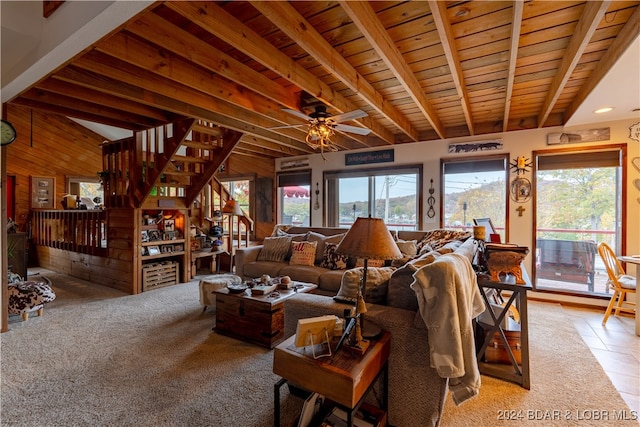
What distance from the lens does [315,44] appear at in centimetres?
211

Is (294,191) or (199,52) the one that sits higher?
(199,52)

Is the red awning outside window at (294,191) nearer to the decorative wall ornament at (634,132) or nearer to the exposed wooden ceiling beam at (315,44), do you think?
the exposed wooden ceiling beam at (315,44)

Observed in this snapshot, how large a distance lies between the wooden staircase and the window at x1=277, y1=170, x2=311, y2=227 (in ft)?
6.63

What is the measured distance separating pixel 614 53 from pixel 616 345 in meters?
2.66

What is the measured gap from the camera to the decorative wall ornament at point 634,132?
11.8 feet

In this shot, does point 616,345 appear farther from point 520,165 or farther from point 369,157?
point 369,157

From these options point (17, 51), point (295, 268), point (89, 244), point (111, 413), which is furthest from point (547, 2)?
point (89, 244)

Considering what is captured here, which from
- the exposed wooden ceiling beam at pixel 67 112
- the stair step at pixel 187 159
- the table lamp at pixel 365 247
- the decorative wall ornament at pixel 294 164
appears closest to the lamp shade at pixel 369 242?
the table lamp at pixel 365 247

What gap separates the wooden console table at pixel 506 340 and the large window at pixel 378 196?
299 centimetres

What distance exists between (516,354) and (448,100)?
2830 millimetres

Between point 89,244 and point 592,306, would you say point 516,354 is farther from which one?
point 89,244

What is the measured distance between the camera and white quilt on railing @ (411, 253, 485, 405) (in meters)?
1.43

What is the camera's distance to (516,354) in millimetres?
2344

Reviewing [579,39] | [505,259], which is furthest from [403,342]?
[579,39]
